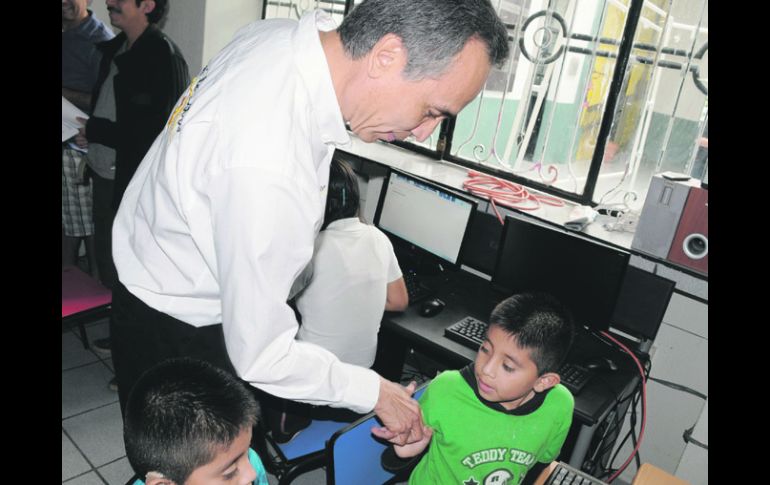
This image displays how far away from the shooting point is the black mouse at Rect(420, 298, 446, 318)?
2.33m

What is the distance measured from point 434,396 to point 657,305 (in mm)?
1179

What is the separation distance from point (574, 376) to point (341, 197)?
105cm

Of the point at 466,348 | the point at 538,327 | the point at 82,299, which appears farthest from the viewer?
the point at 82,299

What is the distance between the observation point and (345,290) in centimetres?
191

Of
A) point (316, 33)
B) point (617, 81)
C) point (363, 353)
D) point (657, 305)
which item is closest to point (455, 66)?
point (316, 33)

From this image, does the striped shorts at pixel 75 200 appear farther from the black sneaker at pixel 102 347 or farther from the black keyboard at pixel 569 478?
the black keyboard at pixel 569 478

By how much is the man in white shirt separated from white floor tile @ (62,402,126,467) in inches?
58.3

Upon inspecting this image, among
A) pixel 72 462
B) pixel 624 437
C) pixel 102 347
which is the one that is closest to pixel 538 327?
pixel 624 437

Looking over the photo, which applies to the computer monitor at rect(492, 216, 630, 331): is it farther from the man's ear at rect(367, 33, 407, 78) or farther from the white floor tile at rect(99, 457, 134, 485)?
the white floor tile at rect(99, 457, 134, 485)

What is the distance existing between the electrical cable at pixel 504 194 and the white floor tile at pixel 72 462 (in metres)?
2.07

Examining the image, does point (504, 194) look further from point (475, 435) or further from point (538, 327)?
point (475, 435)

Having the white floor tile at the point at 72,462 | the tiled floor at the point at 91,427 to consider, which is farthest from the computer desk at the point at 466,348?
the white floor tile at the point at 72,462

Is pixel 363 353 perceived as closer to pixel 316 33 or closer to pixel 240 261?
pixel 240 261

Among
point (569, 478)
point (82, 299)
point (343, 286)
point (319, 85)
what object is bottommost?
point (82, 299)
